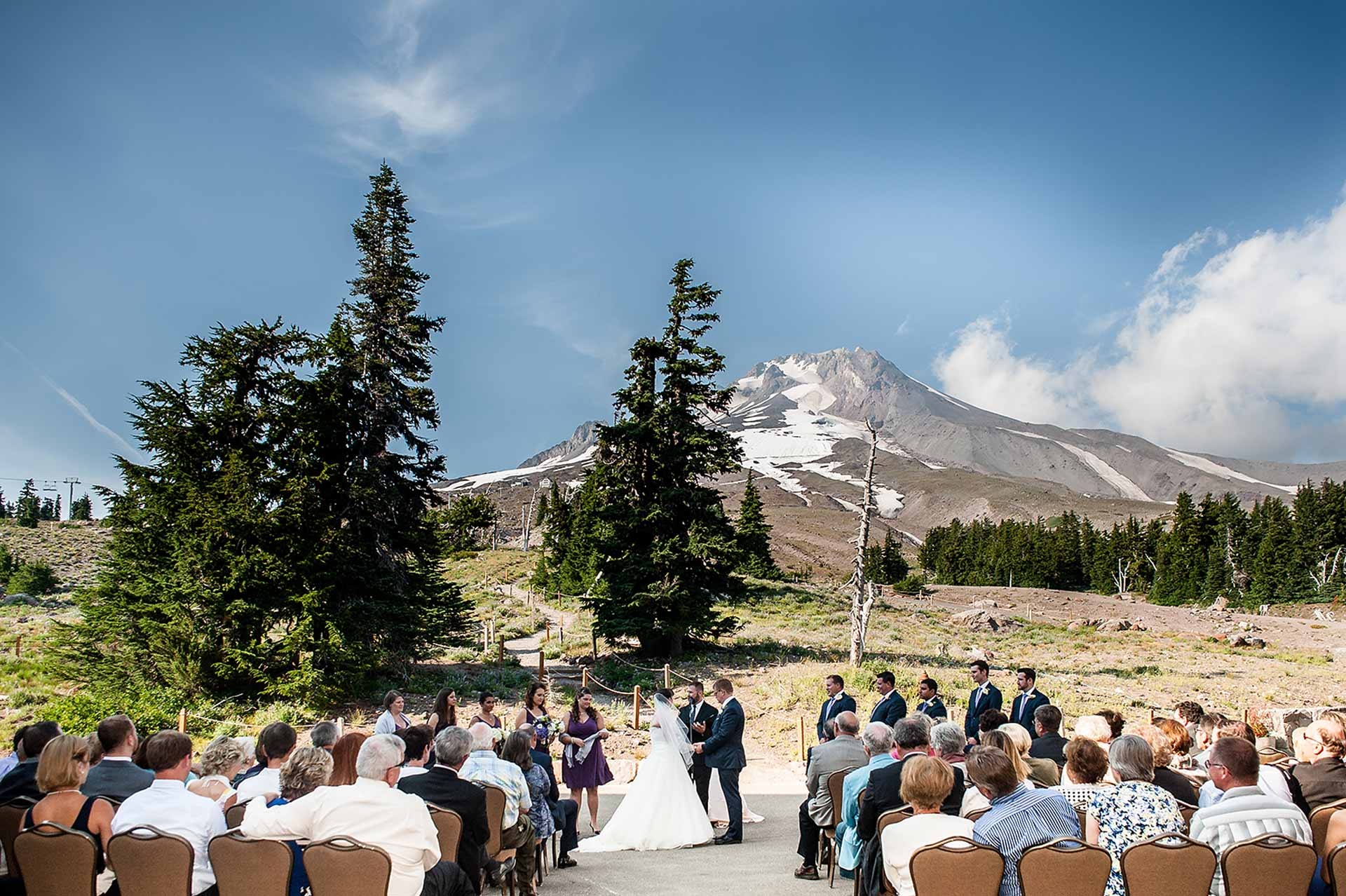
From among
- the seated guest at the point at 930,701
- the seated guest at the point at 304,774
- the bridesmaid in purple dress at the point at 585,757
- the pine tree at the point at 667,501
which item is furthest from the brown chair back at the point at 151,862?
the pine tree at the point at 667,501

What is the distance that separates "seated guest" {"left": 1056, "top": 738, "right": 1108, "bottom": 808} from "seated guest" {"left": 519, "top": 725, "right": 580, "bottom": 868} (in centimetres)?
491

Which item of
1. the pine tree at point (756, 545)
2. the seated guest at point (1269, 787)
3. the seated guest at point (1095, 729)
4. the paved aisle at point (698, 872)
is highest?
the pine tree at point (756, 545)

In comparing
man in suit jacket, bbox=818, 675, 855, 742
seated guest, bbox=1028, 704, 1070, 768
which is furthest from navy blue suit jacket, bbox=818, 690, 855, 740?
seated guest, bbox=1028, 704, 1070, 768

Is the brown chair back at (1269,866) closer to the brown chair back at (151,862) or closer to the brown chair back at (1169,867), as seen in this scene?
the brown chair back at (1169,867)

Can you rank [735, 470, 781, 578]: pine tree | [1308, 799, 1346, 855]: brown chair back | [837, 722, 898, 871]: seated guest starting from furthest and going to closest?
[735, 470, 781, 578]: pine tree → [837, 722, 898, 871]: seated guest → [1308, 799, 1346, 855]: brown chair back

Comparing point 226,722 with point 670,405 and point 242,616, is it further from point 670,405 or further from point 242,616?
point 670,405

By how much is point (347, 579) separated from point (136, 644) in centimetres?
472

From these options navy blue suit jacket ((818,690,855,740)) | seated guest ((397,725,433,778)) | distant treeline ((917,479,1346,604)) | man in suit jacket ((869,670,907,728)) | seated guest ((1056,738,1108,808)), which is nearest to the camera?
seated guest ((1056,738,1108,808))

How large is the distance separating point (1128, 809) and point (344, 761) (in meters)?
5.14

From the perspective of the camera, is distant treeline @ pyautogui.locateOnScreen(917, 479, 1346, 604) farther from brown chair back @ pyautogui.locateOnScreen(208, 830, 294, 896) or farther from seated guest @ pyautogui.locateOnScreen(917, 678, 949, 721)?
brown chair back @ pyautogui.locateOnScreen(208, 830, 294, 896)

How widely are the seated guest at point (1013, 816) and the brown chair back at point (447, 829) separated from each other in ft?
11.3

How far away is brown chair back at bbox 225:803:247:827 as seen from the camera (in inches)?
218

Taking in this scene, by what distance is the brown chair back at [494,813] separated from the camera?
6.56 metres

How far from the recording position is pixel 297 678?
18.3 metres
